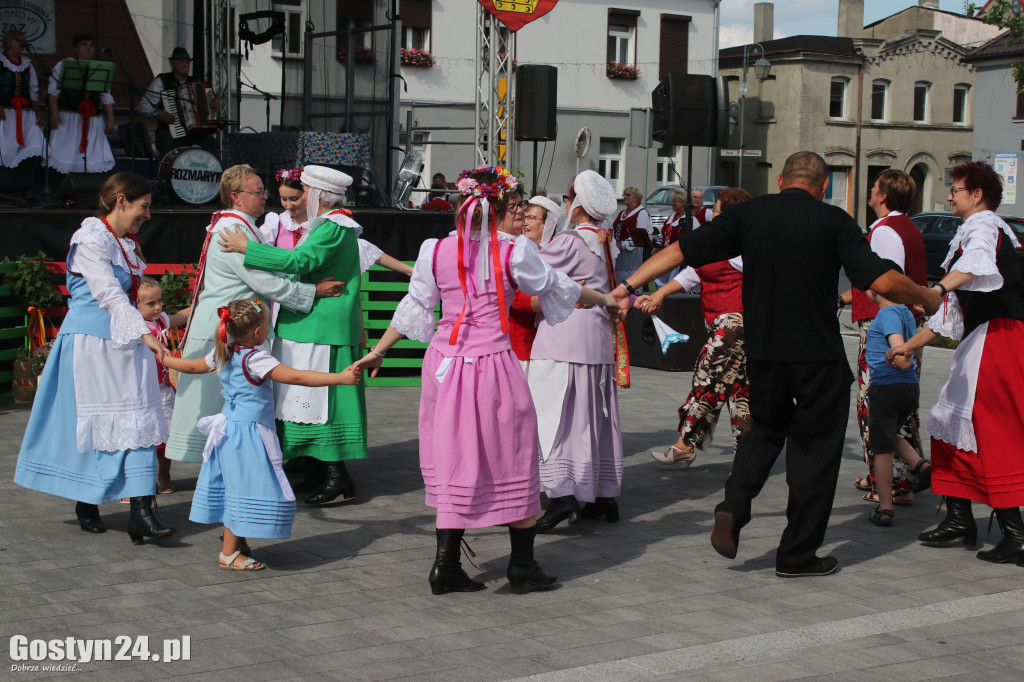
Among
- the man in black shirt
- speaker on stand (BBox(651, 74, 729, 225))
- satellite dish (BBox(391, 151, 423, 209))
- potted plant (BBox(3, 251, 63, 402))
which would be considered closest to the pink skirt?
the man in black shirt

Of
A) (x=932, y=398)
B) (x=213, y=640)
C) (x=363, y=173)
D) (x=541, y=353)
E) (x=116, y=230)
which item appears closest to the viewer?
(x=213, y=640)

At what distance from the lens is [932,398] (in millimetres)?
10883

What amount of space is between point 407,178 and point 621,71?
68.5ft

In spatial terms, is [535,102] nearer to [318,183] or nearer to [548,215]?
[548,215]

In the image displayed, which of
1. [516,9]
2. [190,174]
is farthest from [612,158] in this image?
[190,174]

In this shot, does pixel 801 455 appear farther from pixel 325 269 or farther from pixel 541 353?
pixel 325 269

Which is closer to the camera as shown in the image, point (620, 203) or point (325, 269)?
point (325, 269)

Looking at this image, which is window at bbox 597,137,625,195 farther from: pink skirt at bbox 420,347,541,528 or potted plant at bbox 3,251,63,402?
pink skirt at bbox 420,347,541,528

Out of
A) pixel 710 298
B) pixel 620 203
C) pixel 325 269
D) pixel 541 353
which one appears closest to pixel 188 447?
pixel 325 269

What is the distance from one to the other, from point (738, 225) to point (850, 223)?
0.48 m

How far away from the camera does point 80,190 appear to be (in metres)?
12.2

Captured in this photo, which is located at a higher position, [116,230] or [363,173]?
[363,173]

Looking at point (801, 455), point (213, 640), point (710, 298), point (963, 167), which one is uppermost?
point (963, 167)

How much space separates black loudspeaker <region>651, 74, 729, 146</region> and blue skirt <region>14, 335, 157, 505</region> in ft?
28.1
